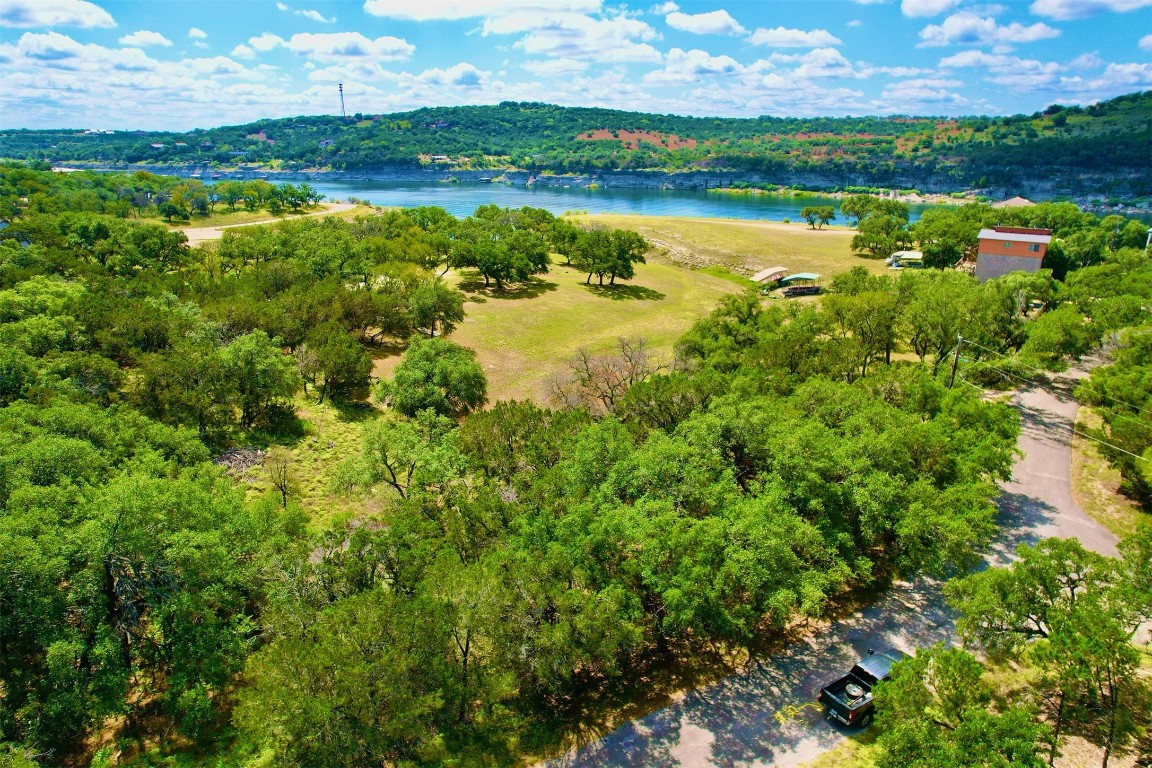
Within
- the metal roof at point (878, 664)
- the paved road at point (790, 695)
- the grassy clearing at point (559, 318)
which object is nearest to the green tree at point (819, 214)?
the grassy clearing at point (559, 318)

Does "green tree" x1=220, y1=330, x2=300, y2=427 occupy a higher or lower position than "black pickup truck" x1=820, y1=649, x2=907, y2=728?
higher

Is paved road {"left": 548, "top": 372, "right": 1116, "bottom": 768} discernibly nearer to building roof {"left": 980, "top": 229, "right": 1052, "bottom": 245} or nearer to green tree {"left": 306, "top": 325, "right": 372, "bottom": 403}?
green tree {"left": 306, "top": 325, "right": 372, "bottom": 403}

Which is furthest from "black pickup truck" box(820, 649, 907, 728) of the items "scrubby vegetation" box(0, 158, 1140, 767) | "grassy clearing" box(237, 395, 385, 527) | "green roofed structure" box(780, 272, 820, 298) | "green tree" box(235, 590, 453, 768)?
"green roofed structure" box(780, 272, 820, 298)

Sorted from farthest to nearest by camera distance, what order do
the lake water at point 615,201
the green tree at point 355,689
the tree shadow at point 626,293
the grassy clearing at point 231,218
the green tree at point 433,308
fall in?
the lake water at point 615,201
the grassy clearing at point 231,218
the tree shadow at point 626,293
the green tree at point 433,308
the green tree at point 355,689

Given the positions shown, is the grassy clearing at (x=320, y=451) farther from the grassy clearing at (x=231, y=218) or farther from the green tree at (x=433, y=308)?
the grassy clearing at (x=231, y=218)

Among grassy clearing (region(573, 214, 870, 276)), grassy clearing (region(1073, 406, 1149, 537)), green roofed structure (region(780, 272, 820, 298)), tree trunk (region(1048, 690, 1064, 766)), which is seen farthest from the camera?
grassy clearing (region(573, 214, 870, 276))

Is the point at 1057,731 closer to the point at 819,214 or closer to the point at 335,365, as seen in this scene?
the point at 335,365

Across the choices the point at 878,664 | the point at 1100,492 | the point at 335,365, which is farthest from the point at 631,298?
the point at 878,664
